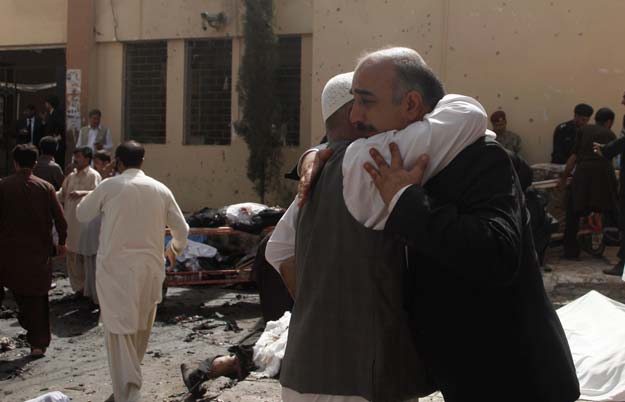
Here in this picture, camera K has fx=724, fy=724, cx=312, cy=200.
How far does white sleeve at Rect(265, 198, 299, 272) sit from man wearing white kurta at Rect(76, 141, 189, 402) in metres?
2.97

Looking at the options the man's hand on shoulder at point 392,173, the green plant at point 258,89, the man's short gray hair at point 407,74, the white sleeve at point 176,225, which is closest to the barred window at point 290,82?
the green plant at point 258,89

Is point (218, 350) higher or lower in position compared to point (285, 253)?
lower

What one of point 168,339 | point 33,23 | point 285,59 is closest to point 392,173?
point 168,339

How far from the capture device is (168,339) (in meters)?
6.85

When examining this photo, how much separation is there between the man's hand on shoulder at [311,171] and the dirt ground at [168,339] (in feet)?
8.77

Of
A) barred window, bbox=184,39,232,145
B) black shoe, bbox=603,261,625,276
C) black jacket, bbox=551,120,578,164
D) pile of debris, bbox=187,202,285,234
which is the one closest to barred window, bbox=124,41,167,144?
barred window, bbox=184,39,232,145

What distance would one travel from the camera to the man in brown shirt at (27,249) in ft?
20.6

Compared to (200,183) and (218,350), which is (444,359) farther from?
(200,183)

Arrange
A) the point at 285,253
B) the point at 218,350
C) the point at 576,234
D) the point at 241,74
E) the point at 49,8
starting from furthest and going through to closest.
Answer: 1. the point at 49,8
2. the point at 241,74
3. the point at 576,234
4. the point at 218,350
5. the point at 285,253

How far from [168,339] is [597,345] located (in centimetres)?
392

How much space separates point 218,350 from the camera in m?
6.37

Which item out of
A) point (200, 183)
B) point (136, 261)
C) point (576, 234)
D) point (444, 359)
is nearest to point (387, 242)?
point (444, 359)

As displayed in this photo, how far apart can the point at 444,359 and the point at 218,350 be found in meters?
4.74

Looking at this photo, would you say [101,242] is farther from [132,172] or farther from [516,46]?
[516,46]
